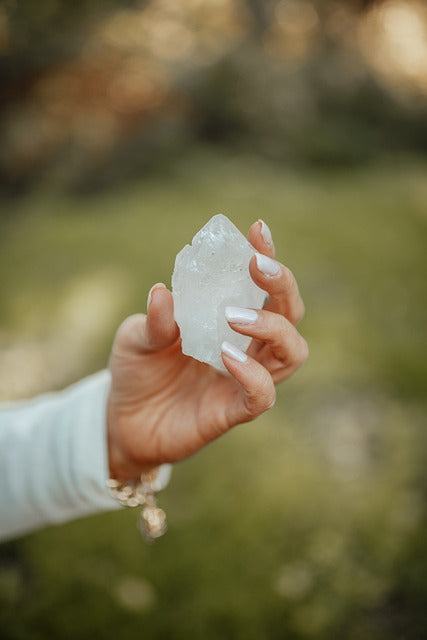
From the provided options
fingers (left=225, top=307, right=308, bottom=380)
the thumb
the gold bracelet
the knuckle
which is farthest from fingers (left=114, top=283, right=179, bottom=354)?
the gold bracelet

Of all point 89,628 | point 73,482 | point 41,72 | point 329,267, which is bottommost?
point 89,628

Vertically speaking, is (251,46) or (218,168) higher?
(251,46)

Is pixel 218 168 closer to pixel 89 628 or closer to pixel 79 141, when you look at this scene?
pixel 79 141

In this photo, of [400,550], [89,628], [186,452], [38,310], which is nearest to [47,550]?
[89,628]

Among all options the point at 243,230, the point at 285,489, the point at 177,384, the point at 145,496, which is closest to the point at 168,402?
the point at 177,384

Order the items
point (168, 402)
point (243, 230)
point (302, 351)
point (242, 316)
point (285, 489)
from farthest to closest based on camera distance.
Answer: point (243, 230) < point (285, 489) < point (168, 402) < point (302, 351) < point (242, 316)

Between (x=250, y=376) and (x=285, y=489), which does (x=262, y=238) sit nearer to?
(x=250, y=376)

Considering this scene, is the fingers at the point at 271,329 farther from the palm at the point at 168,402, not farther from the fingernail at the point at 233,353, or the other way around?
the palm at the point at 168,402
